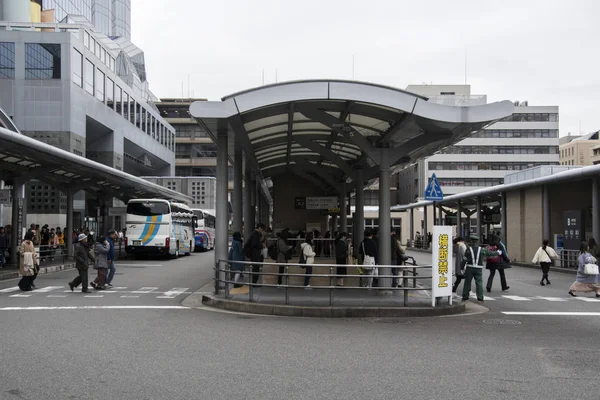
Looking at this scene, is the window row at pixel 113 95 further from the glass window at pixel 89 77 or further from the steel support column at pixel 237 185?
the steel support column at pixel 237 185

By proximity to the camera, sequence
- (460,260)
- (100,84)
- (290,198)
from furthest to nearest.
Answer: (100,84), (290,198), (460,260)

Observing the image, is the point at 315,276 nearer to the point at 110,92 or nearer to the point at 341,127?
the point at 341,127

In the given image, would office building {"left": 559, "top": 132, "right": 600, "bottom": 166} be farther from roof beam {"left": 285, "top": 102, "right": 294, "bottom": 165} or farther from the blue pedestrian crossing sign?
the blue pedestrian crossing sign

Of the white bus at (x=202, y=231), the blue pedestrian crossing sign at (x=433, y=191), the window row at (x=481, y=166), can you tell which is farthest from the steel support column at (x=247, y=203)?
the window row at (x=481, y=166)

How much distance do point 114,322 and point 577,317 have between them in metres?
9.05

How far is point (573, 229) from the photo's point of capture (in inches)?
978

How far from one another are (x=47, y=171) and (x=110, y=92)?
3096 centimetres

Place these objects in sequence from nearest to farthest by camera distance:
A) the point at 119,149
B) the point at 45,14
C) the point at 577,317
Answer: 1. the point at 577,317
2. the point at 119,149
3. the point at 45,14

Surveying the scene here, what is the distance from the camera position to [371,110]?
46.0 feet

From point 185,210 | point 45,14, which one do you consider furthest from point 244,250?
point 45,14

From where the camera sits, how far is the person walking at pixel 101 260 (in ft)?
53.7

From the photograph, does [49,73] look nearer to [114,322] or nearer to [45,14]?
[45,14]

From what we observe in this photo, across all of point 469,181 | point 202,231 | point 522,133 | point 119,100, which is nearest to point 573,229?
point 202,231

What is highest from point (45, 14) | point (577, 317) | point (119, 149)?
point (45, 14)
